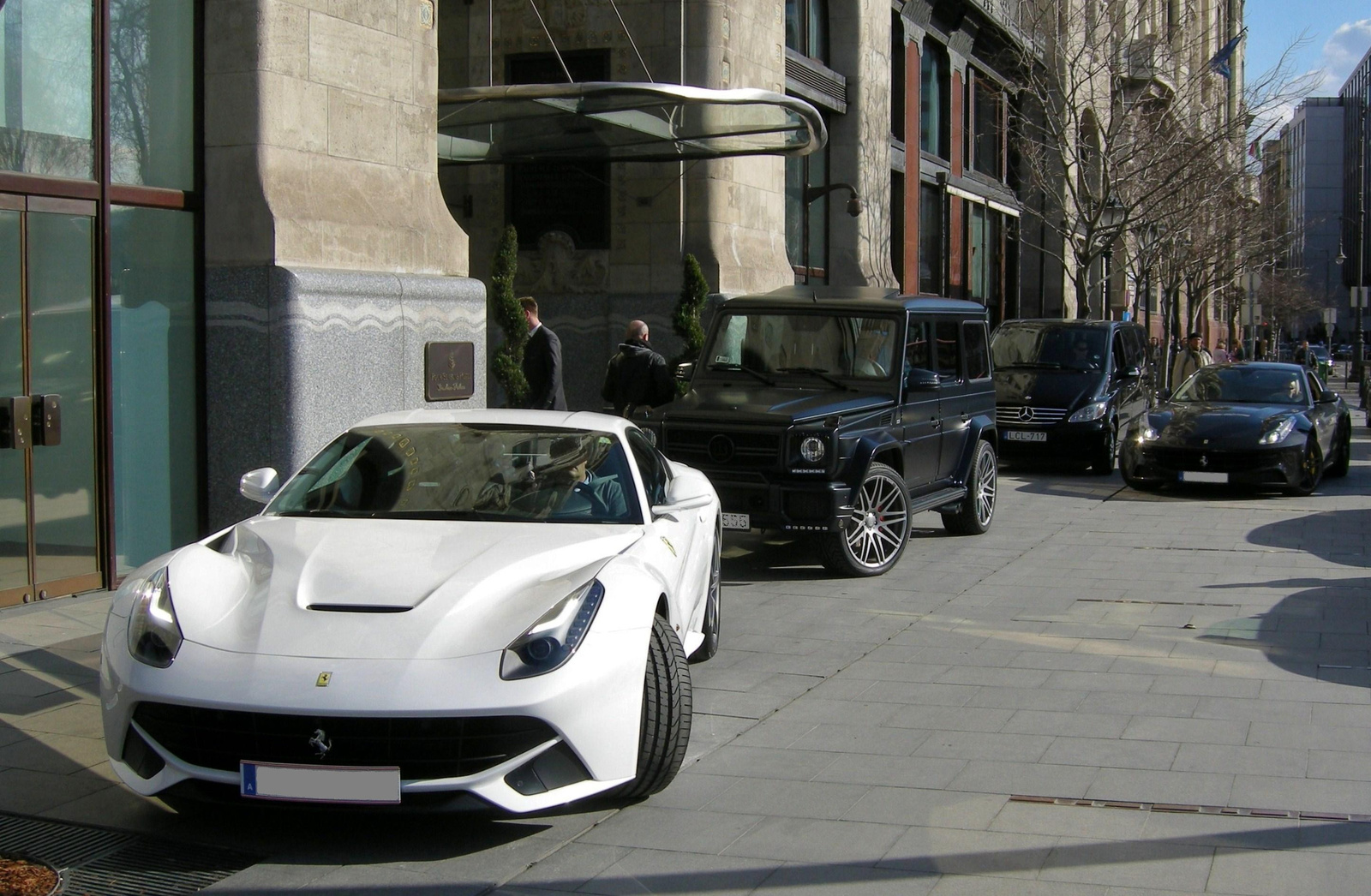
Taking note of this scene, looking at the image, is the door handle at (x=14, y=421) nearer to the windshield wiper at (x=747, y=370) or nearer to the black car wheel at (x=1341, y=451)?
the windshield wiper at (x=747, y=370)

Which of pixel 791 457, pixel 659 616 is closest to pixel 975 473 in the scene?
pixel 791 457

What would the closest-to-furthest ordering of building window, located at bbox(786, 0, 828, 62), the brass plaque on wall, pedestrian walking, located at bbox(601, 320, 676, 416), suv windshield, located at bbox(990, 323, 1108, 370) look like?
the brass plaque on wall → pedestrian walking, located at bbox(601, 320, 676, 416) → suv windshield, located at bbox(990, 323, 1108, 370) → building window, located at bbox(786, 0, 828, 62)

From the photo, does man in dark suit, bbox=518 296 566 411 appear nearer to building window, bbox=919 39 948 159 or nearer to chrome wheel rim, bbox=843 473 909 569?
chrome wheel rim, bbox=843 473 909 569

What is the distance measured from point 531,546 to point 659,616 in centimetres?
55

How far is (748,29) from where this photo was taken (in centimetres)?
1902

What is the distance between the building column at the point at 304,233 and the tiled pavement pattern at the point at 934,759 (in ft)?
6.39

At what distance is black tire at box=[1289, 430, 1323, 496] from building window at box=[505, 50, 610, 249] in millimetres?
8742

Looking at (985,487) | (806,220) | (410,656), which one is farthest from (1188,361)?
(410,656)

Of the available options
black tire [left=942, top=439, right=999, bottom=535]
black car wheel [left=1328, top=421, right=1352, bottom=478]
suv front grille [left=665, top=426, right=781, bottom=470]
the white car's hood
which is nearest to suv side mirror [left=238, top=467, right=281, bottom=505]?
the white car's hood

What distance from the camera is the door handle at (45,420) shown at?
8.91 metres

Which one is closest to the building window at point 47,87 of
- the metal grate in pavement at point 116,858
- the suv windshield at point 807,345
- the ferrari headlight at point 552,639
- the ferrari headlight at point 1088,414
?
the suv windshield at point 807,345

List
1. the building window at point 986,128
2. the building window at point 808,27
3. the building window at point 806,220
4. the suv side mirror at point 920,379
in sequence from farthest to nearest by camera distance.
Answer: the building window at point 986,128, the building window at point 806,220, the building window at point 808,27, the suv side mirror at point 920,379

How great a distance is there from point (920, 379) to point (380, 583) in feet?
23.4

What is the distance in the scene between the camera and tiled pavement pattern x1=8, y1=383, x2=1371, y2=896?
4621 mm
